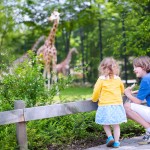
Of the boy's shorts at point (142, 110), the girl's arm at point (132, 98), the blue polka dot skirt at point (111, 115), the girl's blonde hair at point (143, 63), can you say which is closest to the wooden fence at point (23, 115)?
the blue polka dot skirt at point (111, 115)

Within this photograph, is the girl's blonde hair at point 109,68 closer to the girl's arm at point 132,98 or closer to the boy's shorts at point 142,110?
the girl's arm at point 132,98

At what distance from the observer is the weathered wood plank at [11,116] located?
4938 mm

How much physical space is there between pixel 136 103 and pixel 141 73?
42 centimetres

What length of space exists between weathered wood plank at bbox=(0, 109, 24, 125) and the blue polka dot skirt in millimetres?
1067

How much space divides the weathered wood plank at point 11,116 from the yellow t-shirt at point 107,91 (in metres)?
1.09

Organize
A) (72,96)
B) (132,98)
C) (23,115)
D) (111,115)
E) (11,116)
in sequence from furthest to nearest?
(72,96) → (132,98) → (111,115) → (23,115) → (11,116)

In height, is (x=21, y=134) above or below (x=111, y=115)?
below

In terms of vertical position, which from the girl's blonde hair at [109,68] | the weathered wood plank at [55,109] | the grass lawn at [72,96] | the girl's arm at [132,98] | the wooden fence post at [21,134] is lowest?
the grass lawn at [72,96]

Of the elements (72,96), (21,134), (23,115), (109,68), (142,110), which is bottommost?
(72,96)

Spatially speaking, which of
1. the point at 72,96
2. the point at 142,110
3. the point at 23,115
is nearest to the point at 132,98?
the point at 142,110

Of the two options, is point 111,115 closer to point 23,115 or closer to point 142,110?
point 142,110

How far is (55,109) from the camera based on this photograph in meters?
5.42

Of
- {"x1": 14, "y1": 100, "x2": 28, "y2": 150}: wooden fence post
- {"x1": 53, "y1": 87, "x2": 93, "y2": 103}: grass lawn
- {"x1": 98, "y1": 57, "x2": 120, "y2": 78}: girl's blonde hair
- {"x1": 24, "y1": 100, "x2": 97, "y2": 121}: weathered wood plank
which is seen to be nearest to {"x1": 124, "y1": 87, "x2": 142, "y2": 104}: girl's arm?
{"x1": 98, "y1": 57, "x2": 120, "y2": 78}: girl's blonde hair

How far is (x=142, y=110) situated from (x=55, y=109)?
1211 mm
